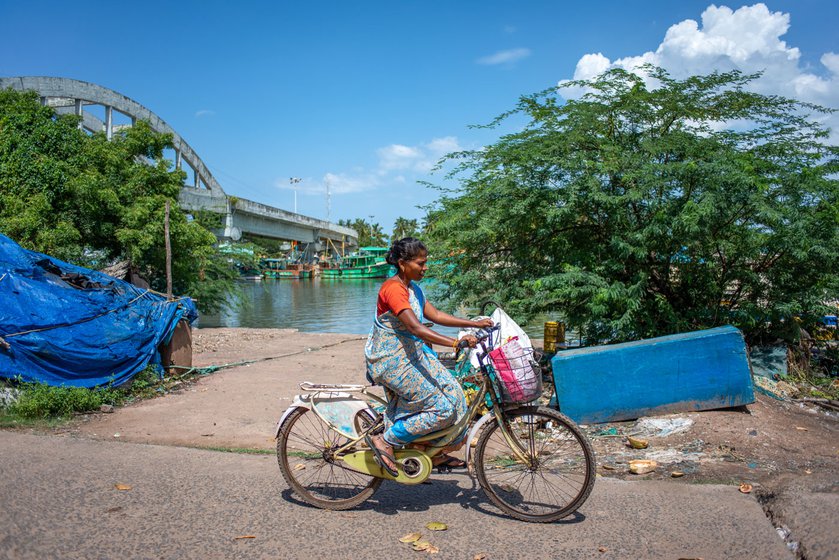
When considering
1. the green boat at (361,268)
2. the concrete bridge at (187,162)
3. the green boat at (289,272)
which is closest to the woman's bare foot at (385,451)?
the concrete bridge at (187,162)

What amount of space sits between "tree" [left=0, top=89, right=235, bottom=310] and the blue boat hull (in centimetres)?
1322

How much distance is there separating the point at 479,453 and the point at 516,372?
0.59 m

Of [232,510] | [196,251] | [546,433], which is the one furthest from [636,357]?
[196,251]

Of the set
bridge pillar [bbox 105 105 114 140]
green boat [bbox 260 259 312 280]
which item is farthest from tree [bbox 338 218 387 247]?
bridge pillar [bbox 105 105 114 140]

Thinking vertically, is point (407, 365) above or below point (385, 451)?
above

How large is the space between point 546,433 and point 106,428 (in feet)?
15.8

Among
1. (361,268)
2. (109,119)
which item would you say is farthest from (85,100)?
(361,268)

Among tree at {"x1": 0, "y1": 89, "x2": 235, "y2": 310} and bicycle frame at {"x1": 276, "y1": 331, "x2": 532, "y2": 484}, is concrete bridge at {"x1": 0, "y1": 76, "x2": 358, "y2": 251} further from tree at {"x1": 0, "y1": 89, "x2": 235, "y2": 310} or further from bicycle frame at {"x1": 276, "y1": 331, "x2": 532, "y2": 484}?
bicycle frame at {"x1": 276, "y1": 331, "x2": 532, "y2": 484}

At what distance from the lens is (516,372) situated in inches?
148

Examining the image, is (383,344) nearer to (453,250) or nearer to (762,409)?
(762,409)

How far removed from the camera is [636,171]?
8.38 metres

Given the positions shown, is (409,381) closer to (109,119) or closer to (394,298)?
(394,298)

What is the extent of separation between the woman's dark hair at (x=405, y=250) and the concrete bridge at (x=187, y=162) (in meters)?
19.8

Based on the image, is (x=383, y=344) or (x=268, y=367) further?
(x=268, y=367)
